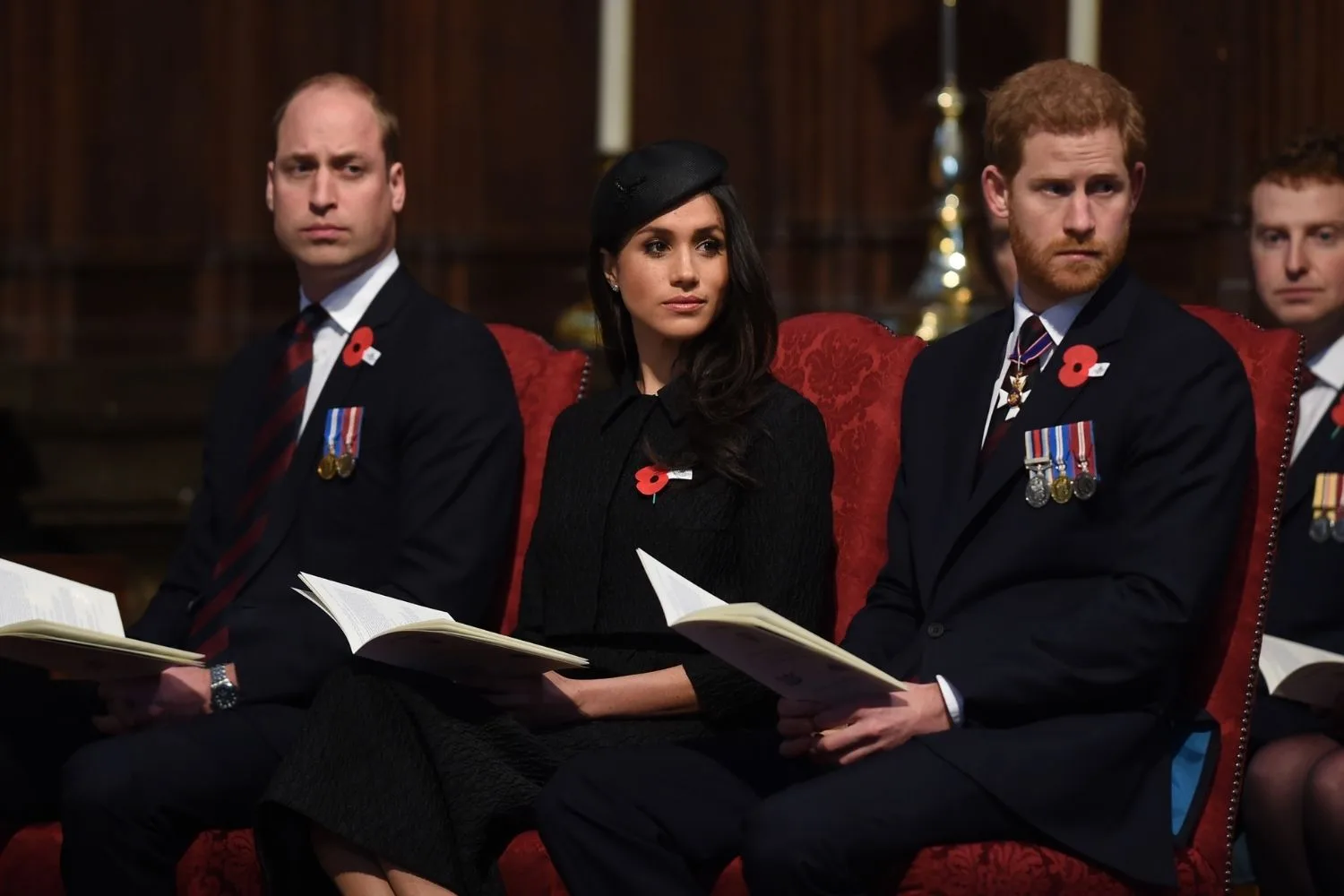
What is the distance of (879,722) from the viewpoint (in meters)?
2.93

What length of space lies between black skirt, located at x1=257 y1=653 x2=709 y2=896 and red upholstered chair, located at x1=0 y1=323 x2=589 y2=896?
0.16 meters

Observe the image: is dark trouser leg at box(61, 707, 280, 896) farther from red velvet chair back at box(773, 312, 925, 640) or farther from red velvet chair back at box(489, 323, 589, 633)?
red velvet chair back at box(773, 312, 925, 640)

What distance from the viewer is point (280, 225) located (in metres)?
3.87

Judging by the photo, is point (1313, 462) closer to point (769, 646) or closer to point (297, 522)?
point (769, 646)

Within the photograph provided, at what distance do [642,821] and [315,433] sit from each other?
1135mm

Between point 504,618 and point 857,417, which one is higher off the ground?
point 857,417

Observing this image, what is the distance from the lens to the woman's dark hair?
3.33 meters

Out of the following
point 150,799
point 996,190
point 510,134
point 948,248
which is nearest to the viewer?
point 150,799

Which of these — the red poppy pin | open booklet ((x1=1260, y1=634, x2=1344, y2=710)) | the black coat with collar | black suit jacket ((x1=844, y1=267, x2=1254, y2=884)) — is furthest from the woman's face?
open booklet ((x1=1260, y1=634, x2=1344, y2=710))

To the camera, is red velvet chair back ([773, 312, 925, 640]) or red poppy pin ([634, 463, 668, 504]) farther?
red velvet chair back ([773, 312, 925, 640])

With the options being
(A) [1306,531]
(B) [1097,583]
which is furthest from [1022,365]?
(A) [1306,531]

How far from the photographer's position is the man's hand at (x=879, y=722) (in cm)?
292

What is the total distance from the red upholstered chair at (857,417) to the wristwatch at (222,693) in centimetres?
100

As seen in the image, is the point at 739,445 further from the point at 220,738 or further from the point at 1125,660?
the point at 220,738
